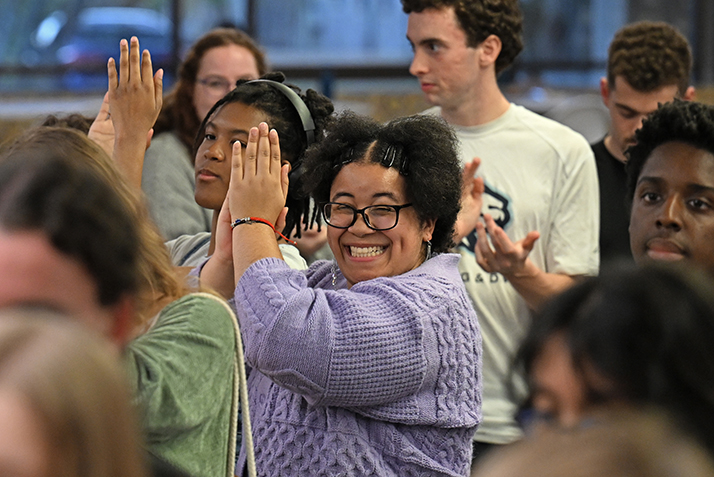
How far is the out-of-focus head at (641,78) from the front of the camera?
10.2 ft

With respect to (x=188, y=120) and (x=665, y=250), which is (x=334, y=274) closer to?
(x=665, y=250)

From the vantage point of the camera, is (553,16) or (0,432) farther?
(553,16)

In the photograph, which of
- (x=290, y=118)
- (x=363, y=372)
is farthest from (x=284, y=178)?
(x=363, y=372)

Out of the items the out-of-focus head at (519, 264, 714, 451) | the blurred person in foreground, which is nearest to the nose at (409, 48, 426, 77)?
the blurred person in foreground

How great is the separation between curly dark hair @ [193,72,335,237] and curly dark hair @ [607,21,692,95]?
4.35ft

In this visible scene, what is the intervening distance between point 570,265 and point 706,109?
2.70 ft

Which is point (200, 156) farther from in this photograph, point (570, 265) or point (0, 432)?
point (0, 432)

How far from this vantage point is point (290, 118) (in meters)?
2.35

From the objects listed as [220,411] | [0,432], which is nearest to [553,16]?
[220,411]

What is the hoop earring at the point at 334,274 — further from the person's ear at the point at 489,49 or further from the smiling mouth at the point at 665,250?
the person's ear at the point at 489,49

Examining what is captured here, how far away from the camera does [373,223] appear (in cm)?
198

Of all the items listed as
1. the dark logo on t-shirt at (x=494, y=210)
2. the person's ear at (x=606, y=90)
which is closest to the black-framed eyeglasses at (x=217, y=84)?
the dark logo on t-shirt at (x=494, y=210)

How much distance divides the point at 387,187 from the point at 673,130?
748mm

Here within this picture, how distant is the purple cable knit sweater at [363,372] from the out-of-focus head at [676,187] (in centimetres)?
52
